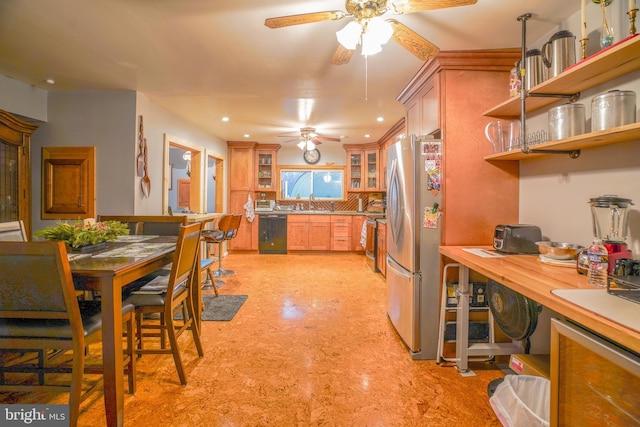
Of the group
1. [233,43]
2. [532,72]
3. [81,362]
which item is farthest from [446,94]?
[81,362]

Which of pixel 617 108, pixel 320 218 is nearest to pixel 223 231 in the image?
pixel 320 218

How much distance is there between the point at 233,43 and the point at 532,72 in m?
2.04

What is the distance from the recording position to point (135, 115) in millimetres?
3182

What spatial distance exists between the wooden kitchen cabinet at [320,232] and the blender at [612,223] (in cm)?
475

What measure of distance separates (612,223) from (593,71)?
758mm

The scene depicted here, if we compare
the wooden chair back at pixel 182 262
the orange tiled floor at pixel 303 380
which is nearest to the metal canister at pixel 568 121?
the orange tiled floor at pixel 303 380

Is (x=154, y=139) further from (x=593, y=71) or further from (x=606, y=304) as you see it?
(x=606, y=304)

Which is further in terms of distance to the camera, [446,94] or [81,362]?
[446,94]

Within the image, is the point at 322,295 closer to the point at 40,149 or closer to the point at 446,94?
the point at 446,94

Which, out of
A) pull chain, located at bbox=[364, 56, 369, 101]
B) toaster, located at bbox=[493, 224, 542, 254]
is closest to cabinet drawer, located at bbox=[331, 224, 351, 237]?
pull chain, located at bbox=[364, 56, 369, 101]

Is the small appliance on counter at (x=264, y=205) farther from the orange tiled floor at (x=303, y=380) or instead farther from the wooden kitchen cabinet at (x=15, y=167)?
the wooden kitchen cabinet at (x=15, y=167)

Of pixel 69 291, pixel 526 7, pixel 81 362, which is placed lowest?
pixel 81 362

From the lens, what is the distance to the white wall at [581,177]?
1.44m

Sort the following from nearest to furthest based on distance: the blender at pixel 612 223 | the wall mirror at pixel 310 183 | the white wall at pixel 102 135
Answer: the blender at pixel 612 223 → the white wall at pixel 102 135 → the wall mirror at pixel 310 183
